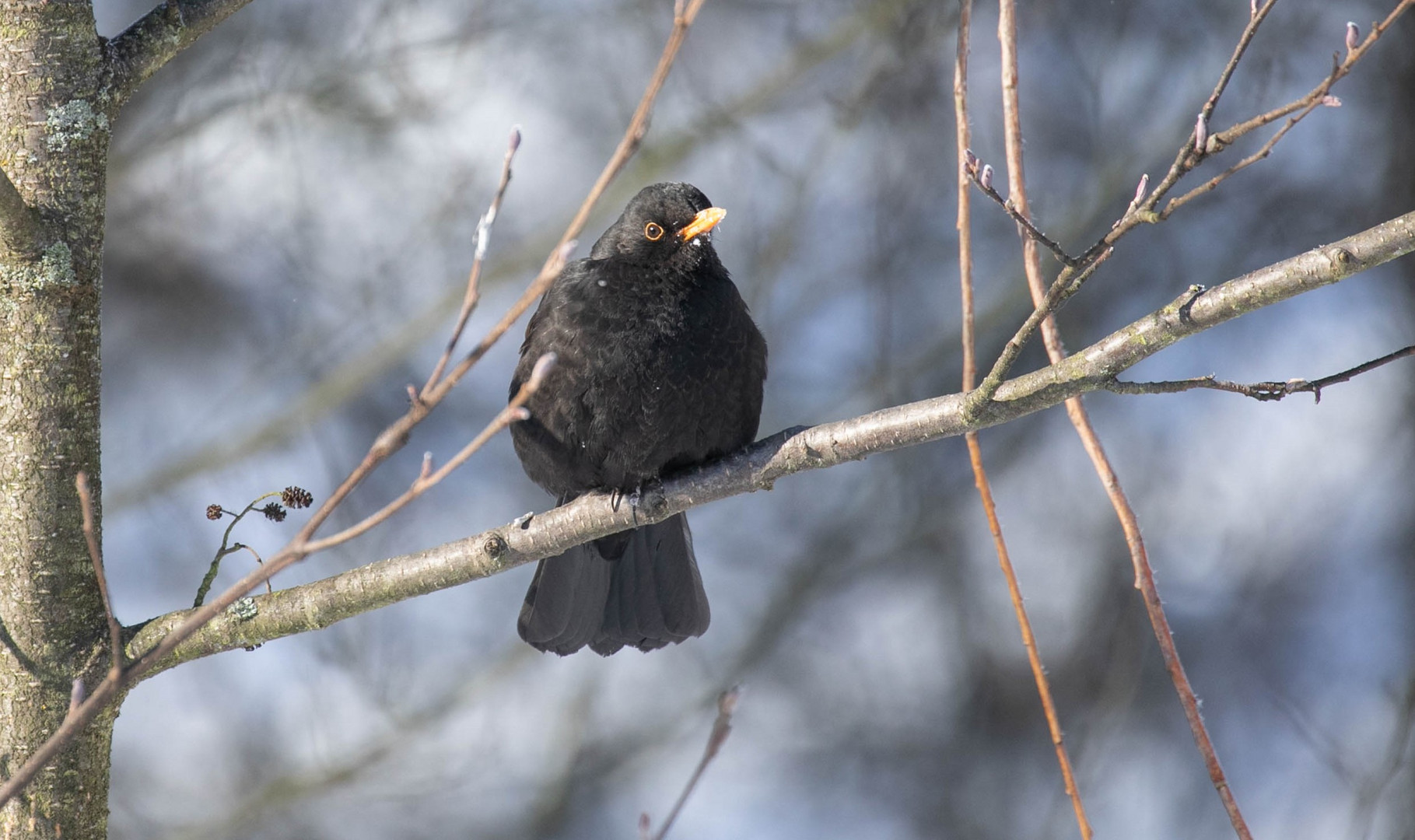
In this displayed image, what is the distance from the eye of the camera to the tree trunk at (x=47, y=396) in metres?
1.88

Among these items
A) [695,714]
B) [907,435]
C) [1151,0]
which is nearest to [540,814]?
[695,714]

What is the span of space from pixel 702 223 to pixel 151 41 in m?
1.47

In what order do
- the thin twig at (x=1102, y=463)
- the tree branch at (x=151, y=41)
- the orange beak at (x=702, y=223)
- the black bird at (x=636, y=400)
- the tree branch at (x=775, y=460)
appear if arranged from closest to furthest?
the tree branch at (x=775, y=460)
the thin twig at (x=1102, y=463)
the tree branch at (x=151, y=41)
the black bird at (x=636, y=400)
the orange beak at (x=702, y=223)

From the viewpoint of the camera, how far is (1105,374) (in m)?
1.72

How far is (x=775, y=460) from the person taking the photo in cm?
223

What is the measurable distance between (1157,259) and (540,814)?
12.0 ft

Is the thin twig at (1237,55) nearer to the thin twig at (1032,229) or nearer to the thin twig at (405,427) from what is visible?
the thin twig at (1032,229)

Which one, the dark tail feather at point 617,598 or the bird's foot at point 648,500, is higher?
the dark tail feather at point 617,598

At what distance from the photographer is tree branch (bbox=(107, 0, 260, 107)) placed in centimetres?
200

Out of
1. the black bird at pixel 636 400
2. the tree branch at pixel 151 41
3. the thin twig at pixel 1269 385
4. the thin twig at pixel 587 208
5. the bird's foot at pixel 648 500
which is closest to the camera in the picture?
the thin twig at pixel 587 208

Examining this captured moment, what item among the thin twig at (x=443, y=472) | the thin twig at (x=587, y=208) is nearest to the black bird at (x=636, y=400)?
the thin twig at (x=443, y=472)

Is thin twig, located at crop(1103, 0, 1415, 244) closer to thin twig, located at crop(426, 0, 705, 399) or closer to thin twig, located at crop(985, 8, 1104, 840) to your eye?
thin twig, located at crop(985, 8, 1104, 840)

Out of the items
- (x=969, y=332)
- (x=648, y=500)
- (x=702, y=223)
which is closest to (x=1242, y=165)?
(x=969, y=332)

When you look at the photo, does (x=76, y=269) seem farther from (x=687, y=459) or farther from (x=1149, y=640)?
(x=1149, y=640)
